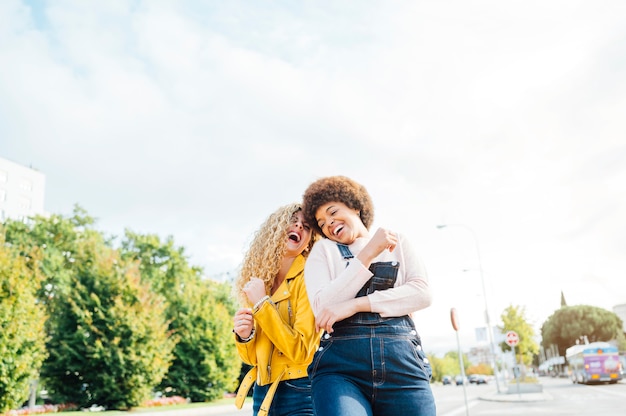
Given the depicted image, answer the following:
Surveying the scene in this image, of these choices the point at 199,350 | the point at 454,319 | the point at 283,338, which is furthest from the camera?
the point at 199,350

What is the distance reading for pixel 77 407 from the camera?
74.1 feet

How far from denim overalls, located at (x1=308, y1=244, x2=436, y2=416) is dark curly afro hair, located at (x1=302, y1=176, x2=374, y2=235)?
0.56 meters

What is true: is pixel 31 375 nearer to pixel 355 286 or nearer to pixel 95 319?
pixel 95 319

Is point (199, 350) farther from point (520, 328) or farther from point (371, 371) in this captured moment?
point (371, 371)

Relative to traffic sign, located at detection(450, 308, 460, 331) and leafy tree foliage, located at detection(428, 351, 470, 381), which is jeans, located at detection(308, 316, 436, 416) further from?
leafy tree foliage, located at detection(428, 351, 470, 381)

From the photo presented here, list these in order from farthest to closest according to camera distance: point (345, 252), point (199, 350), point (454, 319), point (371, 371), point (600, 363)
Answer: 1. point (600, 363)
2. point (199, 350)
3. point (454, 319)
4. point (345, 252)
5. point (371, 371)

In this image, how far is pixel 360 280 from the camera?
7.79 ft

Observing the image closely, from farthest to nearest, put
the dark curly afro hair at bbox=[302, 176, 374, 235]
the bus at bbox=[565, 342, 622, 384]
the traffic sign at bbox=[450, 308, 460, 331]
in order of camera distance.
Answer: the bus at bbox=[565, 342, 622, 384] < the traffic sign at bbox=[450, 308, 460, 331] < the dark curly afro hair at bbox=[302, 176, 374, 235]

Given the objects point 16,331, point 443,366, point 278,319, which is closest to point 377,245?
point 278,319

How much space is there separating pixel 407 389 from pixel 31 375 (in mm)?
17955

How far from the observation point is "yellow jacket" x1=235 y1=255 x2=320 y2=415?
9.23 feet

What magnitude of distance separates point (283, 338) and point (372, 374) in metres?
0.65

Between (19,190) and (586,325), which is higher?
(19,190)

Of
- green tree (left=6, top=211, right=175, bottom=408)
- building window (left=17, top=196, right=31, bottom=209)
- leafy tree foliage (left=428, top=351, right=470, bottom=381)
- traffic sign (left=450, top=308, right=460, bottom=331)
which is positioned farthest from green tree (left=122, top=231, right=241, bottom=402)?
leafy tree foliage (left=428, top=351, right=470, bottom=381)
